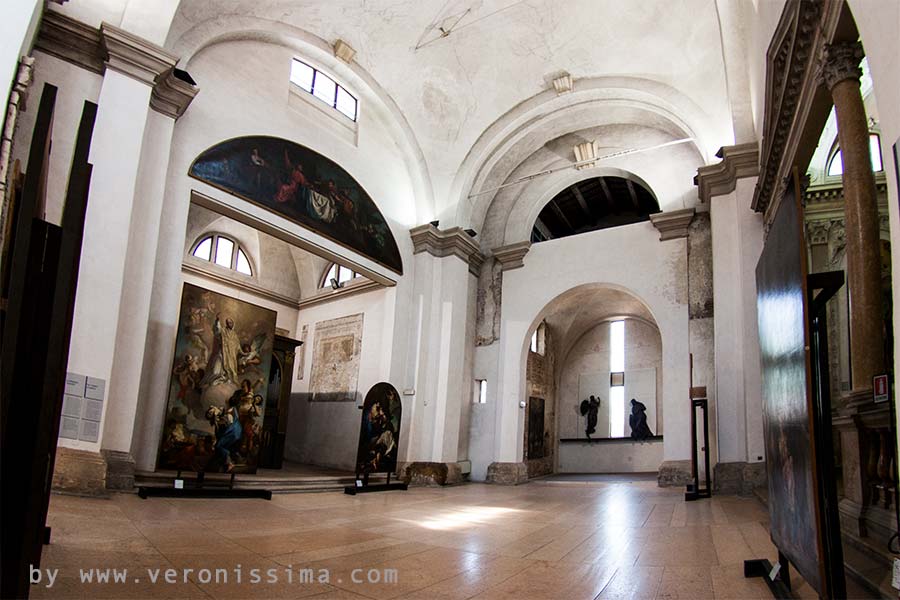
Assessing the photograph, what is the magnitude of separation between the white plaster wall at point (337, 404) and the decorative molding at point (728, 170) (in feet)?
24.0

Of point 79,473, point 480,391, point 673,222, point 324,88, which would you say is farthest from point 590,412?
point 79,473

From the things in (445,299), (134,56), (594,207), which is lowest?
(445,299)

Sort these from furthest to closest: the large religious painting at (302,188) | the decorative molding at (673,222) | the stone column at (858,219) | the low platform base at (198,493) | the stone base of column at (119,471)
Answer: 1. the decorative molding at (673,222)
2. the large religious painting at (302,188)
3. the stone base of column at (119,471)
4. the low platform base at (198,493)
5. the stone column at (858,219)

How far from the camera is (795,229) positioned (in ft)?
8.88

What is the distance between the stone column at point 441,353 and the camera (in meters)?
13.0

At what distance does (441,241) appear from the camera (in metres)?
14.1

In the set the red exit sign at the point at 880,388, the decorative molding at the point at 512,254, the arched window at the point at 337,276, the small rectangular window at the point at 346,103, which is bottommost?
the red exit sign at the point at 880,388

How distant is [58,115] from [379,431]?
7502 millimetres

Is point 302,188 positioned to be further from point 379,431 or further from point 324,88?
→ point 379,431

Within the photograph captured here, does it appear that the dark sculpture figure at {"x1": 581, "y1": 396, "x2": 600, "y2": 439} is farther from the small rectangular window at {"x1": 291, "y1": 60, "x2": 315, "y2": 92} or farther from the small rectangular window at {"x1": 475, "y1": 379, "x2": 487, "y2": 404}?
the small rectangular window at {"x1": 291, "y1": 60, "x2": 315, "y2": 92}

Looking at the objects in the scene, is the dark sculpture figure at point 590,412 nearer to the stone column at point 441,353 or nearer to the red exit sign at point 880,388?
the stone column at point 441,353

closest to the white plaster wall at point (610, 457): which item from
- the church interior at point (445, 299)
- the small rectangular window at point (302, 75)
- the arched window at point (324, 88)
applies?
the church interior at point (445, 299)

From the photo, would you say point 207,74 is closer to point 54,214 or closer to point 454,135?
point 54,214

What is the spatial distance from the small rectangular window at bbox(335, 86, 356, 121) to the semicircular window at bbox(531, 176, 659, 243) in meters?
7.54
